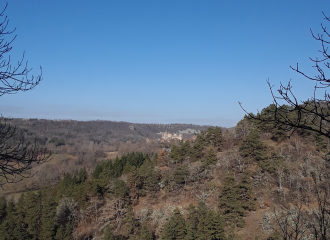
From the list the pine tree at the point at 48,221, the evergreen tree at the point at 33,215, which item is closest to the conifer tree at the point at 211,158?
the pine tree at the point at 48,221

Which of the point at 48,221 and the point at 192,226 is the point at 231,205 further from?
the point at 48,221

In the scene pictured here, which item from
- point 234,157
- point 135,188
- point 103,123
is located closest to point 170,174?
point 135,188

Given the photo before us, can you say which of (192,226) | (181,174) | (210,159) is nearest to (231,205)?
(192,226)

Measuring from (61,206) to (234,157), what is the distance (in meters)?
18.9

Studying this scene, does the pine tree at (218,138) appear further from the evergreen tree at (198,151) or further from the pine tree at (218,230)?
the pine tree at (218,230)

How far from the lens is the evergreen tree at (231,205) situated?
18.4 metres

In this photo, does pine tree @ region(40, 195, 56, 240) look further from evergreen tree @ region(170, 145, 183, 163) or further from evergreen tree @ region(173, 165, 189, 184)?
evergreen tree @ region(170, 145, 183, 163)

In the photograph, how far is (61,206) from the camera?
2464cm

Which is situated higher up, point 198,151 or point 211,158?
point 198,151

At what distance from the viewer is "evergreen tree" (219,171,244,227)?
60.3ft

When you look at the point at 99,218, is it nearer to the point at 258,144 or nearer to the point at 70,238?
the point at 70,238

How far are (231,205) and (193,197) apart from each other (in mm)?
8122

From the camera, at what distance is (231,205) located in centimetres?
1848

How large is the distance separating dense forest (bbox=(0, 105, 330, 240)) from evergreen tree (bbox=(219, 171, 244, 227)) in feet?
0.24
